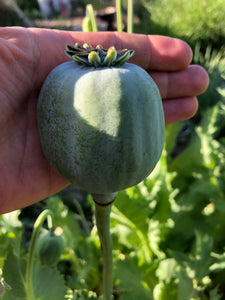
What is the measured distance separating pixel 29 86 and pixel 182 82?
0.58m

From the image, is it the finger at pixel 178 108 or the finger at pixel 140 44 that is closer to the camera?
the finger at pixel 140 44

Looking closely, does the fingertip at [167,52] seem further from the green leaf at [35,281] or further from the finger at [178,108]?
the green leaf at [35,281]

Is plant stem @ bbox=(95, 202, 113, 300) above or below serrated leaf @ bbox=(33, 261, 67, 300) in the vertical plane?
above

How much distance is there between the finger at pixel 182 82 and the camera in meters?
1.21

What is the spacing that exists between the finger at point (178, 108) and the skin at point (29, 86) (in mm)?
164

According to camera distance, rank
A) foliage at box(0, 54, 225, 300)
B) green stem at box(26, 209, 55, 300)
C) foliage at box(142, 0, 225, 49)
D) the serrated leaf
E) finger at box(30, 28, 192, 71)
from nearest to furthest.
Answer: green stem at box(26, 209, 55, 300) < the serrated leaf < finger at box(30, 28, 192, 71) < foliage at box(0, 54, 225, 300) < foliage at box(142, 0, 225, 49)

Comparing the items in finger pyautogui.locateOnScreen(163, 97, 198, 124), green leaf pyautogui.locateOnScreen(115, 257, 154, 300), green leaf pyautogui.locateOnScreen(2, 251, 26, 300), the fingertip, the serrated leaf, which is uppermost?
the fingertip

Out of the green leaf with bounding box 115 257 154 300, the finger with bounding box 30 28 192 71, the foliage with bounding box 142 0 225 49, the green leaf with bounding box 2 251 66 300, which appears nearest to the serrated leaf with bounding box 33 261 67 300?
the green leaf with bounding box 2 251 66 300

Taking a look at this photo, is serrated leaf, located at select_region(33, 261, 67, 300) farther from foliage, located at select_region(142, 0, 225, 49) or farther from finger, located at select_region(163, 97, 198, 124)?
foliage, located at select_region(142, 0, 225, 49)

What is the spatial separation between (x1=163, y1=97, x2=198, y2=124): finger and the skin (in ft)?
0.54

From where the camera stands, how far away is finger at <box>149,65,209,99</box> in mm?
1208

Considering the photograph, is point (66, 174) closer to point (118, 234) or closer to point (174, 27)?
point (118, 234)

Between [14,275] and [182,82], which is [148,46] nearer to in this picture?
[182,82]

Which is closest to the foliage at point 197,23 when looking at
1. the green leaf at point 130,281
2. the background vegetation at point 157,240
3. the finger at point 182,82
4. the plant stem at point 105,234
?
the background vegetation at point 157,240
